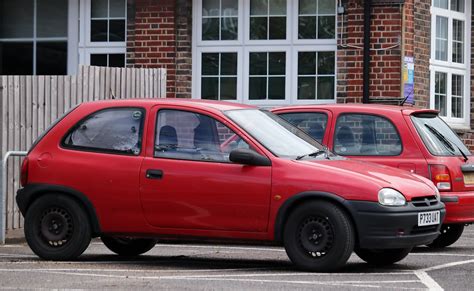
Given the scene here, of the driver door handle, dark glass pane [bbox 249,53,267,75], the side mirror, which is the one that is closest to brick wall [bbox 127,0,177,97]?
dark glass pane [bbox 249,53,267,75]

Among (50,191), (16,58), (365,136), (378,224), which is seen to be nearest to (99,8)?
(16,58)

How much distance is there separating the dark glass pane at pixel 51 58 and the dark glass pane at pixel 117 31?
0.88 m

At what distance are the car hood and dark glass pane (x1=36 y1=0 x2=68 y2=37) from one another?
430 inches

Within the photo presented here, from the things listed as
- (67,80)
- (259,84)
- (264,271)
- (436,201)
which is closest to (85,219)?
(264,271)

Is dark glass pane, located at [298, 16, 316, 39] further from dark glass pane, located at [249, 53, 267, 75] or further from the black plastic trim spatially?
the black plastic trim

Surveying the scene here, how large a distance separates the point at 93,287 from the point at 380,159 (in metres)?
4.81

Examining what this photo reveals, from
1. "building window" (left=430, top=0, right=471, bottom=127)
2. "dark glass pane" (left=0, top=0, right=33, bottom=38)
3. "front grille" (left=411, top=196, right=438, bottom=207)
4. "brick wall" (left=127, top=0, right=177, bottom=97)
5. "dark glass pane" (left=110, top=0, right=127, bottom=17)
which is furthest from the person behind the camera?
"dark glass pane" (left=0, top=0, right=33, bottom=38)

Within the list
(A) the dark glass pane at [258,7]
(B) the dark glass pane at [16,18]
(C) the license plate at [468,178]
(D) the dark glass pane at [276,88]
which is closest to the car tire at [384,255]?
(C) the license plate at [468,178]

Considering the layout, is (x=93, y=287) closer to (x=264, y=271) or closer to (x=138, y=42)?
(x=264, y=271)

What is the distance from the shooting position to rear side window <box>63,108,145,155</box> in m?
12.0

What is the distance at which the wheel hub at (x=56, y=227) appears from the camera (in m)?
12.0

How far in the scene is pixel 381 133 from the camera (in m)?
13.7

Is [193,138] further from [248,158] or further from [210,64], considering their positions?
[210,64]

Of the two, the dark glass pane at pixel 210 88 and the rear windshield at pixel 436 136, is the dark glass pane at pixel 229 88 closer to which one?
the dark glass pane at pixel 210 88
